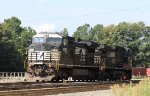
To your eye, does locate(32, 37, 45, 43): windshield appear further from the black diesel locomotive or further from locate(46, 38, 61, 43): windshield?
locate(46, 38, 61, 43): windshield

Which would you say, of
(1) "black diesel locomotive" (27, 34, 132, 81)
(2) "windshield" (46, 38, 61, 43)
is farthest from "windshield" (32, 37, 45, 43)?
(2) "windshield" (46, 38, 61, 43)

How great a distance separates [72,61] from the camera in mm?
31469

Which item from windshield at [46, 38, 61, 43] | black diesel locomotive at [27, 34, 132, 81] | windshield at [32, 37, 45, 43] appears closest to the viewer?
black diesel locomotive at [27, 34, 132, 81]

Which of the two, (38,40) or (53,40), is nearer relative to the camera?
(53,40)

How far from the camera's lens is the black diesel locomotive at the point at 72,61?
96.9 feet

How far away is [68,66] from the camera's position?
101 feet

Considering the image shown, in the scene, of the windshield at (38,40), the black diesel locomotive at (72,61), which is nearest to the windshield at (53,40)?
the black diesel locomotive at (72,61)

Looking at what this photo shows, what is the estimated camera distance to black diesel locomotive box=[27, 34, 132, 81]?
29.5 m

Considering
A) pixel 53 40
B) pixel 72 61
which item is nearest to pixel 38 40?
pixel 53 40

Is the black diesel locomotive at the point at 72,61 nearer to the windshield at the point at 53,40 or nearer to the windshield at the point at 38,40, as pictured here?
the windshield at the point at 53,40

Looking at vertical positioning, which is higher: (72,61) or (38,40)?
(38,40)

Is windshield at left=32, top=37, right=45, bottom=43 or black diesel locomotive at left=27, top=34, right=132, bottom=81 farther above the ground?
windshield at left=32, top=37, right=45, bottom=43

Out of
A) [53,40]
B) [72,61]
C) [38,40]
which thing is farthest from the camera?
[72,61]

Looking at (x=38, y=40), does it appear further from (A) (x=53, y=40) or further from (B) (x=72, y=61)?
(B) (x=72, y=61)
